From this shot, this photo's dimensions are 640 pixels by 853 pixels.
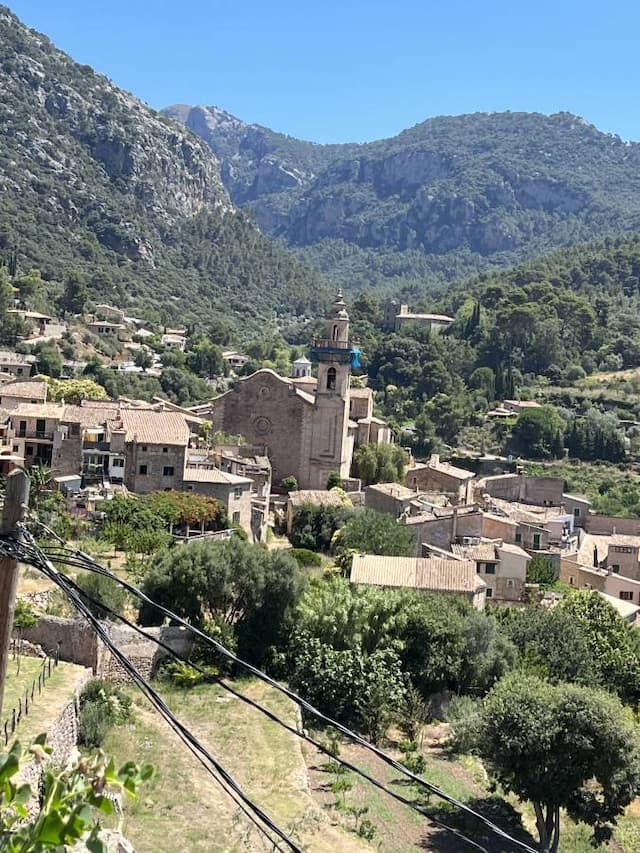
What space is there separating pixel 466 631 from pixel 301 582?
14.5 feet

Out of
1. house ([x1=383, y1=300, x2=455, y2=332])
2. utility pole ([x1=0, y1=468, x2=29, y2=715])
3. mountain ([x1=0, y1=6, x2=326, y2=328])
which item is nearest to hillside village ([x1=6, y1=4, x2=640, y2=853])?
utility pole ([x1=0, y1=468, x2=29, y2=715])

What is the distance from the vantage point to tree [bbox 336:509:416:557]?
1427 inches

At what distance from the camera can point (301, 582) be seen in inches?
1035

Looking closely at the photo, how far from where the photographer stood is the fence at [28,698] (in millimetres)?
14117

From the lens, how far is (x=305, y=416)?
49281 millimetres

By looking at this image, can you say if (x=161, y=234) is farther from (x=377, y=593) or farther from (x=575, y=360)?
(x=377, y=593)

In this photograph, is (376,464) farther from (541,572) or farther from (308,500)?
(541,572)

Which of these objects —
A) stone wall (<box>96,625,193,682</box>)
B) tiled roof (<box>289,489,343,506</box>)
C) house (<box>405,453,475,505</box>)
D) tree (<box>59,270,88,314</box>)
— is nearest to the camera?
stone wall (<box>96,625,193,682</box>)

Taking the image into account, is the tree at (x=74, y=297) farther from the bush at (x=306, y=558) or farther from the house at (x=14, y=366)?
the bush at (x=306, y=558)

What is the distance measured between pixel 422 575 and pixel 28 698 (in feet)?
56.1

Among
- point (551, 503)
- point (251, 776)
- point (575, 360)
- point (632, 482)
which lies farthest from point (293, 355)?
point (251, 776)

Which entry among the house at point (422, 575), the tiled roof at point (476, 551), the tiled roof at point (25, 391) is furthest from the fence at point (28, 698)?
the tiled roof at point (25, 391)

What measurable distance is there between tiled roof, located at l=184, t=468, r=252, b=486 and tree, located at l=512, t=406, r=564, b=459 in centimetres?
4008

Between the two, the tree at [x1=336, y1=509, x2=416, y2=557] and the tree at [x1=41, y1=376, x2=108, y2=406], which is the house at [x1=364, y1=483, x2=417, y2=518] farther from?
the tree at [x1=41, y1=376, x2=108, y2=406]
